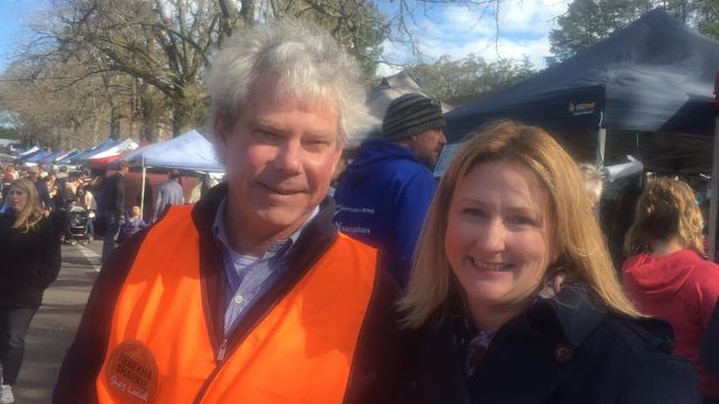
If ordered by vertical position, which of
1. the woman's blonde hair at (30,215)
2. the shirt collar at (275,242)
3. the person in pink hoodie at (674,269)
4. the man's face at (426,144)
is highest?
the man's face at (426,144)

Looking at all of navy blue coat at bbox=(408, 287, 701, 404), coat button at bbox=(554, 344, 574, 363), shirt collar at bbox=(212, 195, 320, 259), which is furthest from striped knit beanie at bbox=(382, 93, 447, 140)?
coat button at bbox=(554, 344, 574, 363)

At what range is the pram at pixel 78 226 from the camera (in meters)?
18.9

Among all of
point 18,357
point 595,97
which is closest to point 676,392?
point 595,97

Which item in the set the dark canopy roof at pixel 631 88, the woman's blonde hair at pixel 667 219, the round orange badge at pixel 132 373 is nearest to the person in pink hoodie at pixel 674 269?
the woman's blonde hair at pixel 667 219

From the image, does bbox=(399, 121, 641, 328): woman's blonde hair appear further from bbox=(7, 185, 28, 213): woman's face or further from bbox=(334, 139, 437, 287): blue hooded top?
bbox=(7, 185, 28, 213): woman's face

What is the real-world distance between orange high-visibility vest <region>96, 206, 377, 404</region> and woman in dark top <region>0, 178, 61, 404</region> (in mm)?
4413

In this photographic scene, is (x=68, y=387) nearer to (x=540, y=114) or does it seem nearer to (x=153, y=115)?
(x=540, y=114)

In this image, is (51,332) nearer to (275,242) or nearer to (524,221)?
(275,242)

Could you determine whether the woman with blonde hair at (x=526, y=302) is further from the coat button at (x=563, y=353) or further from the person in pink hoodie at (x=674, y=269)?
the person in pink hoodie at (x=674, y=269)

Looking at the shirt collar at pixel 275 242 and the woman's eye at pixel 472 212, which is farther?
the shirt collar at pixel 275 242

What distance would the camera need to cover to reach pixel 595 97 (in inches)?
189

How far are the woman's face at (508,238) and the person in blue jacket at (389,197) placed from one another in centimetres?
106

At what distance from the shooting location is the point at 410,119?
3.54 meters

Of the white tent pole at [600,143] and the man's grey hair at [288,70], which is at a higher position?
the man's grey hair at [288,70]
